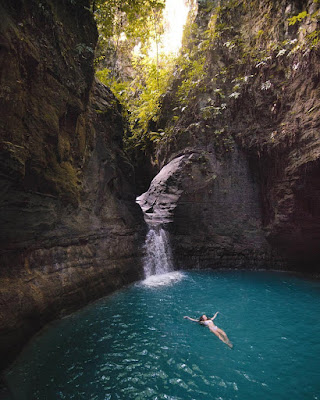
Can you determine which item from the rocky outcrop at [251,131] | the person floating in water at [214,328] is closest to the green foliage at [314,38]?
the rocky outcrop at [251,131]

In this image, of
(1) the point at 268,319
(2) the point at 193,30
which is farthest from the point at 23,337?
(2) the point at 193,30

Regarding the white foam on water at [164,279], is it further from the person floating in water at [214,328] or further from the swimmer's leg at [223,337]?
the swimmer's leg at [223,337]

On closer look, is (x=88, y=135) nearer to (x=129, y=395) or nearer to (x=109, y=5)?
(x=109, y=5)

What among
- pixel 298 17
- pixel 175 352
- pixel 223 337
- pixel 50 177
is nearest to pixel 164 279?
pixel 223 337

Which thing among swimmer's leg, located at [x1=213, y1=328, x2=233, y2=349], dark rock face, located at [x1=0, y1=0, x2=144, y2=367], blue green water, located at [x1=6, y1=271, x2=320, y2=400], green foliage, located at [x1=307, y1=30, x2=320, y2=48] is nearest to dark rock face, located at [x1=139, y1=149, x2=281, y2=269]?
dark rock face, located at [x1=0, y1=0, x2=144, y2=367]

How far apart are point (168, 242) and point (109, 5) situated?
32.4 ft

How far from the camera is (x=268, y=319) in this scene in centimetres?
686

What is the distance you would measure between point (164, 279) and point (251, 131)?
8.47 m

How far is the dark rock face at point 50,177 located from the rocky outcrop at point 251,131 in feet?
17.1

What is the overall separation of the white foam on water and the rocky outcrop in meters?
1.25

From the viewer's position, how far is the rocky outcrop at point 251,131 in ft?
33.7

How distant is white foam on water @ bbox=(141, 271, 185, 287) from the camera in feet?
32.4

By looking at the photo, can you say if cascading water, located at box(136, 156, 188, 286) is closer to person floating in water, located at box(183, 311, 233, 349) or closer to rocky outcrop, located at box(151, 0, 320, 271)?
rocky outcrop, located at box(151, 0, 320, 271)

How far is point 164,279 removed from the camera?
10469mm
